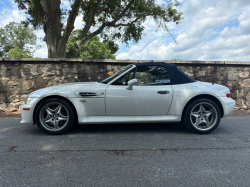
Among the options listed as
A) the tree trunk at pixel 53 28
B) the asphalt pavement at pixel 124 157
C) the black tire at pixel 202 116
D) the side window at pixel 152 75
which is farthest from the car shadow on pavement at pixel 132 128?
the tree trunk at pixel 53 28

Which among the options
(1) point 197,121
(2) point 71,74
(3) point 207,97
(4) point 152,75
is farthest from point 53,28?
(1) point 197,121

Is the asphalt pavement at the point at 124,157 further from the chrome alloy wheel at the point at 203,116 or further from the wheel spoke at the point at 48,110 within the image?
the wheel spoke at the point at 48,110

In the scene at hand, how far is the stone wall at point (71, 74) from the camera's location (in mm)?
6812

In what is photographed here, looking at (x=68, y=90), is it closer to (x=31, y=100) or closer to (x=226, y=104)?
(x=31, y=100)

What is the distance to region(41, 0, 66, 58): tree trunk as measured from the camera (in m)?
8.81

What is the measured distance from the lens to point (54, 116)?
390 centimetres

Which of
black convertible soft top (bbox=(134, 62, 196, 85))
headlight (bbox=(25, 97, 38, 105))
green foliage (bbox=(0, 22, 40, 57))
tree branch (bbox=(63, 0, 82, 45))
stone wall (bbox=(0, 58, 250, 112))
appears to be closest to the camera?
headlight (bbox=(25, 97, 38, 105))

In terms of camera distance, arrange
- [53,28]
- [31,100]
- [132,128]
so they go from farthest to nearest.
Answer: [53,28] → [132,128] → [31,100]

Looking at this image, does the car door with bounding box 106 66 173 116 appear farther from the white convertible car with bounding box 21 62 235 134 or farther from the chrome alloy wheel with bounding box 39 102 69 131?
the chrome alloy wheel with bounding box 39 102 69 131

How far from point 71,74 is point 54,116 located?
136 inches

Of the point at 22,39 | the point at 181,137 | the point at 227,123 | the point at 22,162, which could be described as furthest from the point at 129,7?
the point at 22,39

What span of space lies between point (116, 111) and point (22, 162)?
1799 millimetres

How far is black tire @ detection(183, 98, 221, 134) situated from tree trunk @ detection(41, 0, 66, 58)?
732cm

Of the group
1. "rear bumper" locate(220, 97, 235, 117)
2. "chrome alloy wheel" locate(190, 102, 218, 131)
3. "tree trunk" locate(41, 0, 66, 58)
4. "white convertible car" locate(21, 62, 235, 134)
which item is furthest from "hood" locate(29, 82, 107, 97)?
"tree trunk" locate(41, 0, 66, 58)
